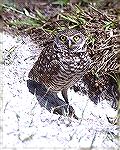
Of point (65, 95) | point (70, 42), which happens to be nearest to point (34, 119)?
point (65, 95)

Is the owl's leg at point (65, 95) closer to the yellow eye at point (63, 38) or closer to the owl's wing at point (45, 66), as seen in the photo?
the owl's wing at point (45, 66)

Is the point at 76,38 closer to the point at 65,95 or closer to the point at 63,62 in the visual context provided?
the point at 63,62

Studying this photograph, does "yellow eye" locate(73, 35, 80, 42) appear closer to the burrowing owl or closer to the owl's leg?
the burrowing owl

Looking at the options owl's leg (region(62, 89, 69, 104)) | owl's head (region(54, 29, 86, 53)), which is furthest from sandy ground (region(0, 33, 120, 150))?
owl's head (region(54, 29, 86, 53))

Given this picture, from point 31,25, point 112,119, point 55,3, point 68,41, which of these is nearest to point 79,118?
point 112,119

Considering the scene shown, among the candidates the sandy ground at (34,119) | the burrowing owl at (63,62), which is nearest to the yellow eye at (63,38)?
the burrowing owl at (63,62)

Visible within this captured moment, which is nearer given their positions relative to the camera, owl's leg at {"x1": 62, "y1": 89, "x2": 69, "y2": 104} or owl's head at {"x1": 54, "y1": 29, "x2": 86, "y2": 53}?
owl's head at {"x1": 54, "y1": 29, "x2": 86, "y2": 53}
